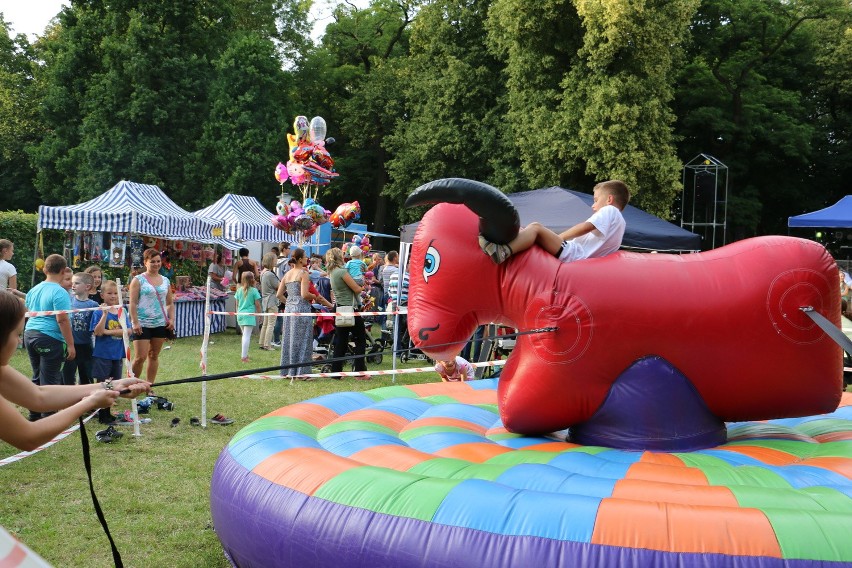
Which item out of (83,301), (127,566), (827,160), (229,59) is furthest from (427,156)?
(127,566)

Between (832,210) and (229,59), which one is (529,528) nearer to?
(832,210)

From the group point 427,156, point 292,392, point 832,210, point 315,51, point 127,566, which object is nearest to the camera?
point 127,566

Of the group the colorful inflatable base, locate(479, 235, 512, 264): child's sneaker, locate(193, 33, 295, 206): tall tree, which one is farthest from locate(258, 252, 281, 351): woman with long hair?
locate(193, 33, 295, 206): tall tree

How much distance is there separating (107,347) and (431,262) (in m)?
4.18

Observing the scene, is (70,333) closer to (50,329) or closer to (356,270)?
(50,329)

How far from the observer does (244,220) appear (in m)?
19.4

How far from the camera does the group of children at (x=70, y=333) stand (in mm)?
7109

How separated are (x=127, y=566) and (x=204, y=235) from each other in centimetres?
1367

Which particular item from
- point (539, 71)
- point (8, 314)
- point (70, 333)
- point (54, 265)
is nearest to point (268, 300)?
point (54, 265)

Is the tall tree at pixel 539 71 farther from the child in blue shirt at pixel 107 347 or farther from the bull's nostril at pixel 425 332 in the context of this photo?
the bull's nostril at pixel 425 332

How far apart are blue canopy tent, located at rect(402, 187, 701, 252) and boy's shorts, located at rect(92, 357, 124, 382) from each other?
672 cm

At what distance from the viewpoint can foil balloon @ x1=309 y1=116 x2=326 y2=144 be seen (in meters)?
13.8

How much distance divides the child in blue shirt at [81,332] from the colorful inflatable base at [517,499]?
3.43 meters

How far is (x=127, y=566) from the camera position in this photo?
14.4 feet
